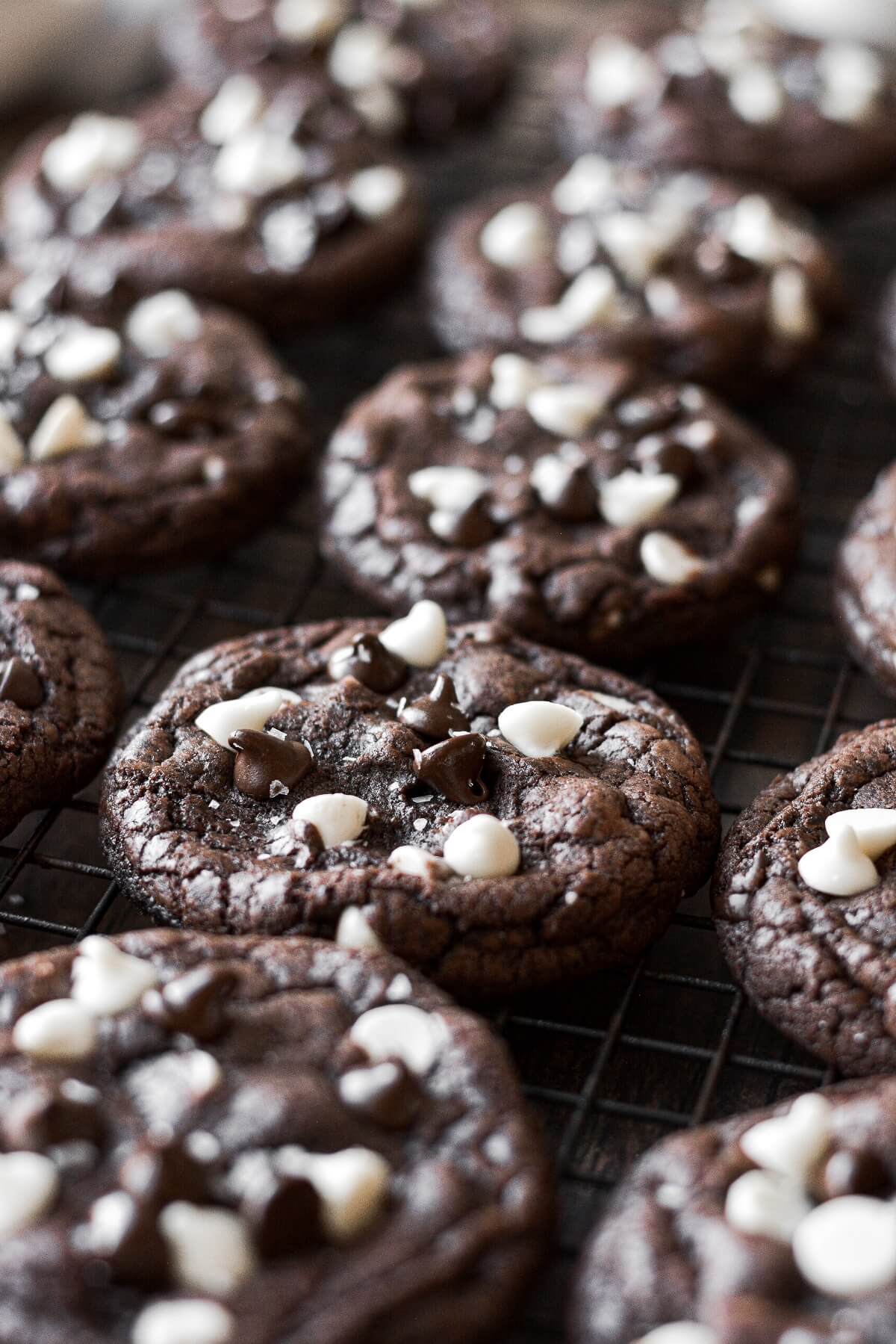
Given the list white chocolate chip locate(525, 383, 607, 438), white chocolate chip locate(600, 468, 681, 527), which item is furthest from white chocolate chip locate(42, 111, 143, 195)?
white chocolate chip locate(600, 468, 681, 527)

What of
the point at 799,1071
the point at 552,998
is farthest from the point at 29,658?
the point at 799,1071

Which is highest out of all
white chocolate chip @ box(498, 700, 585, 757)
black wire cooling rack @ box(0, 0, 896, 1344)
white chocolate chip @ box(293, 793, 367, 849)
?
white chocolate chip @ box(293, 793, 367, 849)

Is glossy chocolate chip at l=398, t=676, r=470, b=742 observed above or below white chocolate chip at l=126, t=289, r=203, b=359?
below

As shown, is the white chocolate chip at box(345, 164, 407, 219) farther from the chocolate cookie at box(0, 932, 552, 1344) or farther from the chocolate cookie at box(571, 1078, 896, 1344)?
the chocolate cookie at box(571, 1078, 896, 1344)

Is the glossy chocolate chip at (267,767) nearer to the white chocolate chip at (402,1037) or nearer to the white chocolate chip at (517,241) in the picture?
the white chocolate chip at (402,1037)

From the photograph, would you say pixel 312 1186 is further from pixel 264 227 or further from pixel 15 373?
pixel 264 227

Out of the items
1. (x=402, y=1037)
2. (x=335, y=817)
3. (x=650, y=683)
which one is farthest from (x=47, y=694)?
(x=650, y=683)
